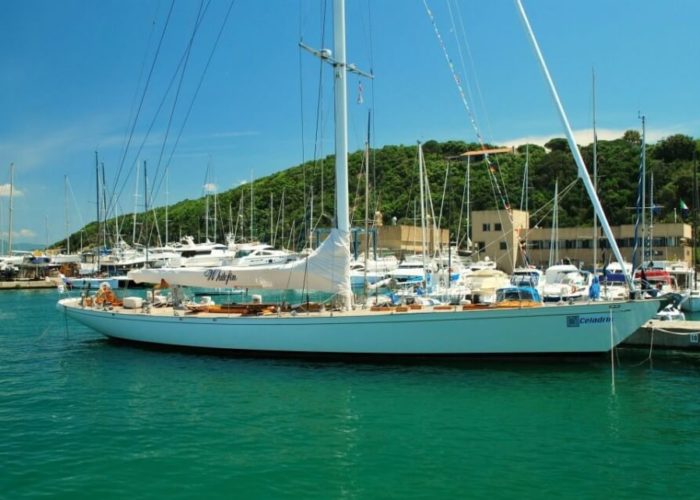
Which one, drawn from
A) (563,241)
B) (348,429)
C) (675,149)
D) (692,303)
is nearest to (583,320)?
A: (348,429)

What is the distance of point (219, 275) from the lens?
22.7m

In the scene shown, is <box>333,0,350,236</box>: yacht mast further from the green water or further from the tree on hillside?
the tree on hillside

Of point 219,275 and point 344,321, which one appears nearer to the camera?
point 344,321

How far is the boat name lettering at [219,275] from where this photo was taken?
22.4m

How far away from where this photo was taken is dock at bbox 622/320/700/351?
70.5ft

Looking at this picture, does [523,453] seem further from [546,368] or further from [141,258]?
[141,258]

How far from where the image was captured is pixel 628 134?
4131 inches

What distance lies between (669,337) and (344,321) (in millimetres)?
11711

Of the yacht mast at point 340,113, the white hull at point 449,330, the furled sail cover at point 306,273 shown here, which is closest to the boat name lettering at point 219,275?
the furled sail cover at point 306,273

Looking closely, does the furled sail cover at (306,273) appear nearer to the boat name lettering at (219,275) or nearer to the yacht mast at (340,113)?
the boat name lettering at (219,275)

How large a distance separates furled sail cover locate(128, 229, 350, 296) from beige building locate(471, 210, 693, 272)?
44.1m

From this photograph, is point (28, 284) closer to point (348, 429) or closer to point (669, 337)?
point (348, 429)

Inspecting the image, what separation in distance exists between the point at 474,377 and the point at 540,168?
8629 cm

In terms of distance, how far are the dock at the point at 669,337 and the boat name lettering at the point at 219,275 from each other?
47.0 feet
